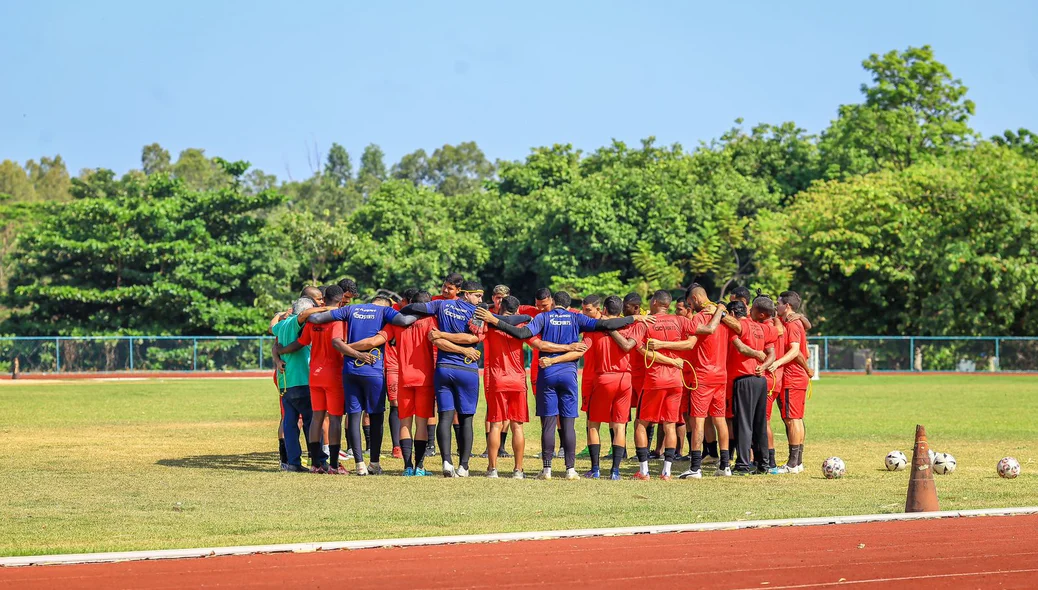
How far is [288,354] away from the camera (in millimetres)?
14125

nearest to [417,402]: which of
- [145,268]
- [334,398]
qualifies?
[334,398]

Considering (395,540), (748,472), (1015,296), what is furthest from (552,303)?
(1015,296)

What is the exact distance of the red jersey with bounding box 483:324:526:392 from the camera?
43.4ft

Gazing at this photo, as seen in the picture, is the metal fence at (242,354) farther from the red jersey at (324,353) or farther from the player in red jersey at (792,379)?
the red jersey at (324,353)

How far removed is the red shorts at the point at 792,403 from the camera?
14.5 metres

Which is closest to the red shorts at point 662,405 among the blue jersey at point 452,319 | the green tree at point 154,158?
the blue jersey at point 452,319

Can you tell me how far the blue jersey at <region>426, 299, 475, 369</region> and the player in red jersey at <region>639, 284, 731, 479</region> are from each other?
207 cm

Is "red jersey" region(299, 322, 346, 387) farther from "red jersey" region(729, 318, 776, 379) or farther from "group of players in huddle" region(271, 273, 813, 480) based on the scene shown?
"red jersey" region(729, 318, 776, 379)

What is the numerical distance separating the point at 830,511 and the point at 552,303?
173 inches

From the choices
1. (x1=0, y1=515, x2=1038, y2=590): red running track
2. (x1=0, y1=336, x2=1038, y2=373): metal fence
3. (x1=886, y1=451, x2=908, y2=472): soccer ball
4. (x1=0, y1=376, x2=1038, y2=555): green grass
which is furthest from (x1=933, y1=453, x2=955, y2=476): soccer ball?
(x1=0, y1=336, x2=1038, y2=373): metal fence

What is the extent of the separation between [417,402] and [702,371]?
315cm

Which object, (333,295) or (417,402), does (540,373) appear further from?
(333,295)

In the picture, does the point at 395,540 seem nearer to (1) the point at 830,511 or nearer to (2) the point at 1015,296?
(1) the point at 830,511

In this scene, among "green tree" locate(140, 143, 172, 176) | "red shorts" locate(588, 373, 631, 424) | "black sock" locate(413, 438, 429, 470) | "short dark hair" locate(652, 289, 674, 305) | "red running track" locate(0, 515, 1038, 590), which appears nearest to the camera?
"red running track" locate(0, 515, 1038, 590)
